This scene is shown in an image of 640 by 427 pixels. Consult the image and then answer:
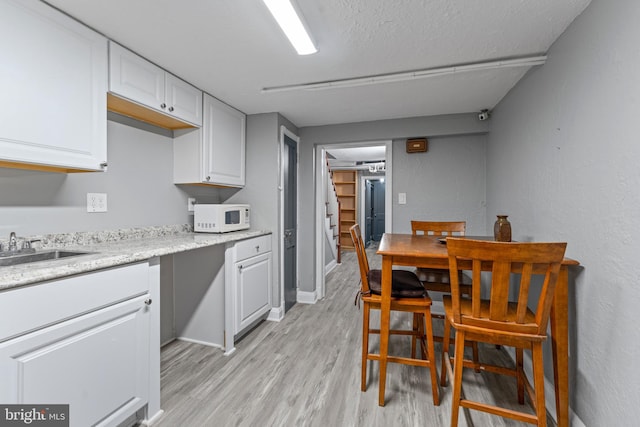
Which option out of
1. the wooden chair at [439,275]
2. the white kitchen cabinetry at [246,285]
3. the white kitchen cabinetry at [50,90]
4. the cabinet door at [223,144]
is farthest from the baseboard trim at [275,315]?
the white kitchen cabinetry at [50,90]

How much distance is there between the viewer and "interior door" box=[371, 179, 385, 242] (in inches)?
343

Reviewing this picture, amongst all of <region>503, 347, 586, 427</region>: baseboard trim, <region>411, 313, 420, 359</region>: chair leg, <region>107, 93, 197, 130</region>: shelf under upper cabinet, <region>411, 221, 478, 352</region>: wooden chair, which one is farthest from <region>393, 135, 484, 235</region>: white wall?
<region>107, 93, 197, 130</region>: shelf under upper cabinet

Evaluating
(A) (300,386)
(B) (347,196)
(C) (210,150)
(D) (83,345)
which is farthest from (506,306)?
(B) (347,196)

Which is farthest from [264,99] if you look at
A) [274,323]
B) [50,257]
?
[274,323]

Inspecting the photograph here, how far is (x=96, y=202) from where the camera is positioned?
1.88m

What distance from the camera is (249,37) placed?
65.8 inches

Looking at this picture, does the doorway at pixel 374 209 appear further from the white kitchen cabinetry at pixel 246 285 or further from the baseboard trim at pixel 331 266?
the white kitchen cabinetry at pixel 246 285

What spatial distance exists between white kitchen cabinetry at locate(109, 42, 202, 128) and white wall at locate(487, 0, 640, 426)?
2.53m

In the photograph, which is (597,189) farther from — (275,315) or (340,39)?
(275,315)

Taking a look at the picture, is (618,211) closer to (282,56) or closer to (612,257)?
(612,257)

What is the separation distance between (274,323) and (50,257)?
6.19 ft

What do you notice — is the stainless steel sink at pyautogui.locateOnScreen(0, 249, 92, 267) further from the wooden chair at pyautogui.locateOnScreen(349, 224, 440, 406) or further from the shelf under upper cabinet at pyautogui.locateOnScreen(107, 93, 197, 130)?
the wooden chair at pyautogui.locateOnScreen(349, 224, 440, 406)

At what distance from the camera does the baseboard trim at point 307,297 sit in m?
3.47

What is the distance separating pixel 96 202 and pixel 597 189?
9.38 feet
